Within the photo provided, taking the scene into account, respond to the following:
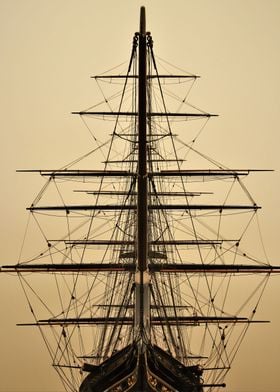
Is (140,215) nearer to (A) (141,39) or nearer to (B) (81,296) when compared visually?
(A) (141,39)

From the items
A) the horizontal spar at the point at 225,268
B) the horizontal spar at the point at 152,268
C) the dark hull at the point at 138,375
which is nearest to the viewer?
the dark hull at the point at 138,375

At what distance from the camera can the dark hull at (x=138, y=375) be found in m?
6.61

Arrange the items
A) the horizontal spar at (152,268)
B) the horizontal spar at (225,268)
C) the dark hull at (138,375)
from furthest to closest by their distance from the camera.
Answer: the horizontal spar at (225,268)
the horizontal spar at (152,268)
the dark hull at (138,375)

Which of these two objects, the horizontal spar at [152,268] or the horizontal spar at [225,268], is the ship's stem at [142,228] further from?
the horizontal spar at [225,268]

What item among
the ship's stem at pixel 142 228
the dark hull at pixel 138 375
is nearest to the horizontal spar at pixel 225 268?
the dark hull at pixel 138 375

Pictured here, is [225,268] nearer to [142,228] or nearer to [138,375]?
[142,228]

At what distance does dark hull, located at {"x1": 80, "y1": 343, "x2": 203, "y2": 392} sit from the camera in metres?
6.61

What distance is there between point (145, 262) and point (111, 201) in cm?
740

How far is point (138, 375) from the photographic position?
21.6 ft

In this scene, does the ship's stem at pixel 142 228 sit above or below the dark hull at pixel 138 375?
above

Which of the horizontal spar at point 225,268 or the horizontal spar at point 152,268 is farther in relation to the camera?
the horizontal spar at point 225,268

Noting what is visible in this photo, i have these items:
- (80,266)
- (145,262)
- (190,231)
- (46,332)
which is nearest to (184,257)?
(190,231)

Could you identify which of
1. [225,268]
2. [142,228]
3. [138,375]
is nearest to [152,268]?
[225,268]

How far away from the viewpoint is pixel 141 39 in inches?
282
